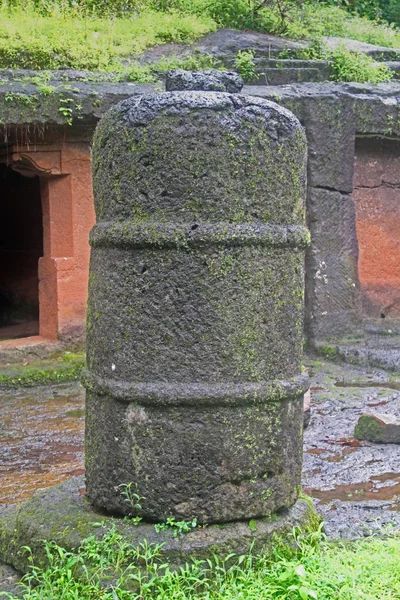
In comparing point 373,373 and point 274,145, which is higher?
point 274,145

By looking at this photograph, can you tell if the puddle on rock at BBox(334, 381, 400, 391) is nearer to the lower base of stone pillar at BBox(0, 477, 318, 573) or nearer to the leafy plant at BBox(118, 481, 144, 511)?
the lower base of stone pillar at BBox(0, 477, 318, 573)

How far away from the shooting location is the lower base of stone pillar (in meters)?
2.46

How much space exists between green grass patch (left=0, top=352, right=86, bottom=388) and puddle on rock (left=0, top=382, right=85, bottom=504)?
90 millimetres

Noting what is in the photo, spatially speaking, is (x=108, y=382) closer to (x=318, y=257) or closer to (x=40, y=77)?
(x=40, y=77)

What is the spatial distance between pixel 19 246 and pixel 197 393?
32.4ft

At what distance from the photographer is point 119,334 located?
8.43 ft

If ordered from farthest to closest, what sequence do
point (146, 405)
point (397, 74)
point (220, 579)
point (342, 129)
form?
point (397, 74), point (342, 129), point (146, 405), point (220, 579)

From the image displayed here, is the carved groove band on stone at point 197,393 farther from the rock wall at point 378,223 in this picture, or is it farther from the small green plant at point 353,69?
the small green plant at point 353,69

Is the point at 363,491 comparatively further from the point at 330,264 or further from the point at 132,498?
the point at 330,264

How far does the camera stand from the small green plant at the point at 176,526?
8.13ft

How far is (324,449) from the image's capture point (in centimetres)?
468

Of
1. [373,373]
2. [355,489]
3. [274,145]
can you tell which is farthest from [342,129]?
[274,145]

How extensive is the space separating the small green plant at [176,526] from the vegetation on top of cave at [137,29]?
17.7 ft

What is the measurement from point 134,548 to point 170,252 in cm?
95
